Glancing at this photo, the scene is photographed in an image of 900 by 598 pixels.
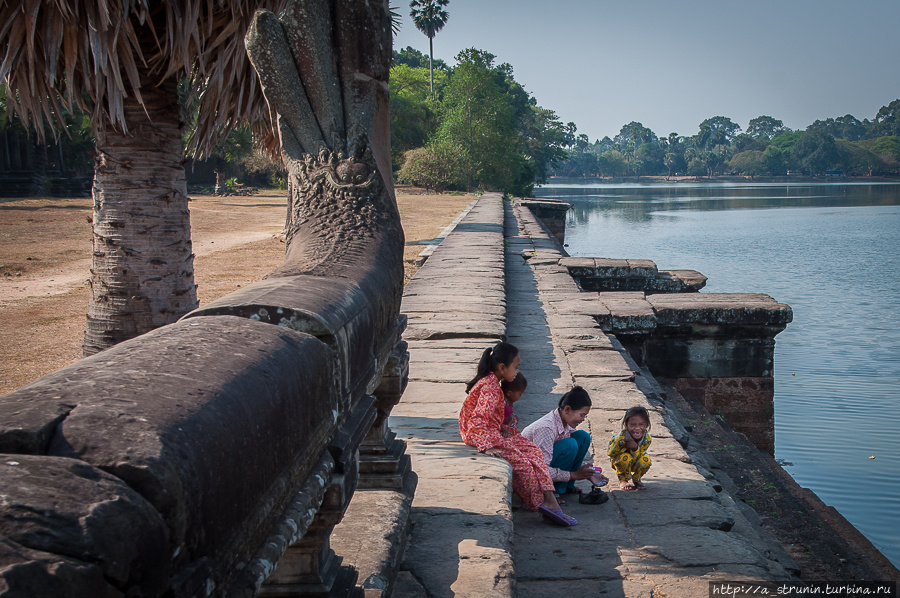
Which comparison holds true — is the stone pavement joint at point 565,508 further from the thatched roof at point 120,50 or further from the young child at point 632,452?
the thatched roof at point 120,50

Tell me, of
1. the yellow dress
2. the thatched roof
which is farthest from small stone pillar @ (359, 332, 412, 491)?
the thatched roof

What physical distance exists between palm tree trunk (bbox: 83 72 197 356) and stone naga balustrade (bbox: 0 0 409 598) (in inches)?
104

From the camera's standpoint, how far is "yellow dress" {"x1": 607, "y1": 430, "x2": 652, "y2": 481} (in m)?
3.95

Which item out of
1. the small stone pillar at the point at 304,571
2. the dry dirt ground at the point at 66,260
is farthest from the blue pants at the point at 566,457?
the dry dirt ground at the point at 66,260

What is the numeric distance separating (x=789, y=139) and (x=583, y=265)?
13907 cm

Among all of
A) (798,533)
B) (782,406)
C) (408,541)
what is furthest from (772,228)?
(408,541)

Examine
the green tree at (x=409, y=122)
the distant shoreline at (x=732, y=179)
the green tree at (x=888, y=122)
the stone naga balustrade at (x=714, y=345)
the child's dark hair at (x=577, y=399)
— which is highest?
the green tree at (x=888, y=122)

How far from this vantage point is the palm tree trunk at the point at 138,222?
14.4 ft

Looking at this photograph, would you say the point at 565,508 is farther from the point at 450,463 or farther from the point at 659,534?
the point at 450,463

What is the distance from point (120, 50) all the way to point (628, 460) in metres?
3.39

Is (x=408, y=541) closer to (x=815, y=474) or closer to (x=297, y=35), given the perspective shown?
(x=297, y=35)

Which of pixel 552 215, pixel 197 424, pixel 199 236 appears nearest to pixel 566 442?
pixel 197 424

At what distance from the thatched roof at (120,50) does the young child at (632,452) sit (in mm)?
2695

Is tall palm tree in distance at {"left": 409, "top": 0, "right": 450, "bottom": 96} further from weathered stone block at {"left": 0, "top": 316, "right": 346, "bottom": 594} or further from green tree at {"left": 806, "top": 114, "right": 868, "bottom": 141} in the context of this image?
green tree at {"left": 806, "top": 114, "right": 868, "bottom": 141}
